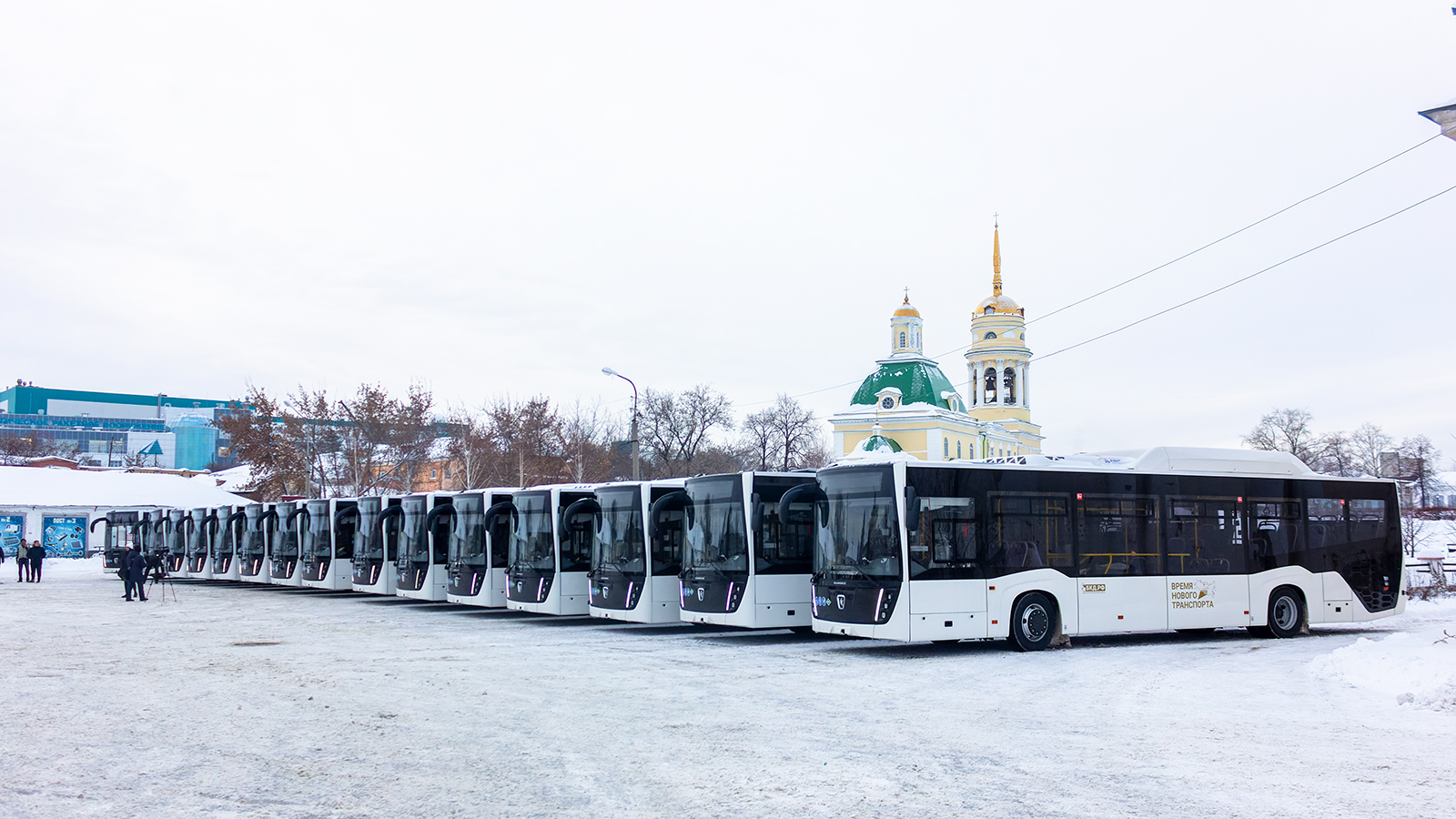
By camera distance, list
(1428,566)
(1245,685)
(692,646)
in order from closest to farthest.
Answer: (1245,685) → (692,646) → (1428,566)

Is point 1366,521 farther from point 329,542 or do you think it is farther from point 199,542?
point 199,542

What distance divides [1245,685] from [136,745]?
11167 millimetres

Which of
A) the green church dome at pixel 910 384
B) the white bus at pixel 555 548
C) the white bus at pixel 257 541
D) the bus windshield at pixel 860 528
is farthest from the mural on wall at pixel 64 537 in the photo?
the green church dome at pixel 910 384

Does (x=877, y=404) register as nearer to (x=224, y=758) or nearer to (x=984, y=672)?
(x=984, y=672)

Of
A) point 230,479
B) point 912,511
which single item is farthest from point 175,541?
point 230,479

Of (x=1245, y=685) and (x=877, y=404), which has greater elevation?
(x=877, y=404)

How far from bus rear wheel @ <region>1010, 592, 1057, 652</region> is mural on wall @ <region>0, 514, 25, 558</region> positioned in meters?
55.5

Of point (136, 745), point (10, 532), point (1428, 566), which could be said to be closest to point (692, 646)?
point (136, 745)

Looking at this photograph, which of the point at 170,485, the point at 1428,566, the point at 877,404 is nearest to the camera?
the point at 1428,566

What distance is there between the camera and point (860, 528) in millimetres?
16750

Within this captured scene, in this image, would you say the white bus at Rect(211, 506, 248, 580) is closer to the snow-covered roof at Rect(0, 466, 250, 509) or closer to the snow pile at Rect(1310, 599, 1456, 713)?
the snow-covered roof at Rect(0, 466, 250, 509)

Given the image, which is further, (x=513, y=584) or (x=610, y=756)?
(x=513, y=584)

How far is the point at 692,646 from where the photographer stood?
1817 cm

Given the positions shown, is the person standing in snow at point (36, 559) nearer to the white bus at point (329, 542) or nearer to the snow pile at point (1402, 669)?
the white bus at point (329, 542)
